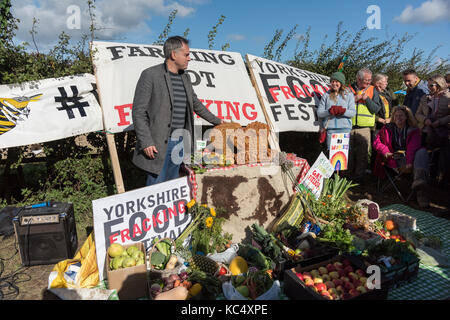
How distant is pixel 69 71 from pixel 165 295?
4.00 m

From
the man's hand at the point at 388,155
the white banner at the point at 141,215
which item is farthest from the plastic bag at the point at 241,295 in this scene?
the man's hand at the point at 388,155

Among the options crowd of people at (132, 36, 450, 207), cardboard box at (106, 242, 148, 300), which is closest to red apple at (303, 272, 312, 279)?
cardboard box at (106, 242, 148, 300)

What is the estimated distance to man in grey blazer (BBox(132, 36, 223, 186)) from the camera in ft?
12.6

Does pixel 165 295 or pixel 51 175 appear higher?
pixel 51 175

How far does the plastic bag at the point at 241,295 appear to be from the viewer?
2994 millimetres

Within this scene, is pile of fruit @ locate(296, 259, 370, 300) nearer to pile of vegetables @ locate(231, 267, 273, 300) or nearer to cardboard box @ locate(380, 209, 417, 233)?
pile of vegetables @ locate(231, 267, 273, 300)

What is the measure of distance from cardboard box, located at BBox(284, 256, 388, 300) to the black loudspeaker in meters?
2.93

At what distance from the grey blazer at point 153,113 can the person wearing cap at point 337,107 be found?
135 inches

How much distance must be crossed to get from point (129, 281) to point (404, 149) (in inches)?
214

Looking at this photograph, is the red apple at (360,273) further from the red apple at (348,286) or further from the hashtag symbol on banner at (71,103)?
the hashtag symbol on banner at (71,103)

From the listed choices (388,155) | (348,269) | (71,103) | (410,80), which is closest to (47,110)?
(71,103)
